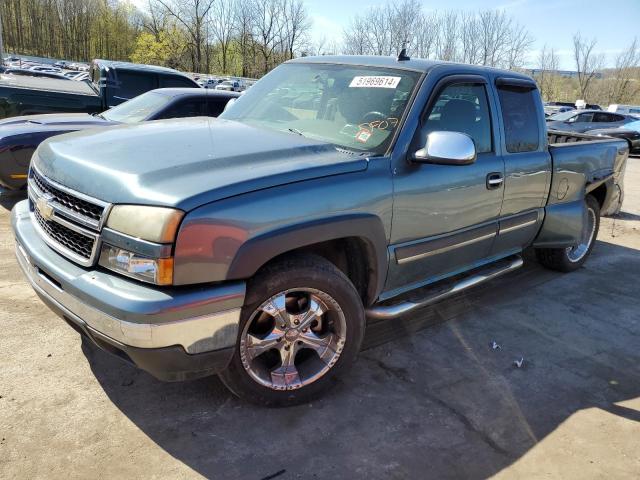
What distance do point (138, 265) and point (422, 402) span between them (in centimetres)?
177

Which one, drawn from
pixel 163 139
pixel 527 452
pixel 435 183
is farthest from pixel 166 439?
pixel 435 183

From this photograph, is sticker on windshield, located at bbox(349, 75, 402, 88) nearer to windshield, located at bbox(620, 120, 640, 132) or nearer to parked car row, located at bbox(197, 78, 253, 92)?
windshield, located at bbox(620, 120, 640, 132)

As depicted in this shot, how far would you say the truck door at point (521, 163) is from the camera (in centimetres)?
392

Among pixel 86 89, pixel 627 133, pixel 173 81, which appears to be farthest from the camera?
pixel 627 133

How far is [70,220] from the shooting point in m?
2.56

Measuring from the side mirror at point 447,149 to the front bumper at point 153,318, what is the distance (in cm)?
134

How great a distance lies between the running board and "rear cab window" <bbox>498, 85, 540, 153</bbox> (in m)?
0.92

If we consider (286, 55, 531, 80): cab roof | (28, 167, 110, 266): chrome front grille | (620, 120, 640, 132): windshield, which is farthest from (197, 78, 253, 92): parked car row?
(28, 167, 110, 266): chrome front grille

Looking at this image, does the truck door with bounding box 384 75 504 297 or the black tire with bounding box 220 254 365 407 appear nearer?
the black tire with bounding box 220 254 365 407

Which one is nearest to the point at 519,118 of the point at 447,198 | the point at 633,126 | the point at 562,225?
the point at 562,225

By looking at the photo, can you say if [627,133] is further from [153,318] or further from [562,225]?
[153,318]

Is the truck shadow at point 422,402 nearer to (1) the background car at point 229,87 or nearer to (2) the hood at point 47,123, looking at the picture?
(2) the hood at point 47,123

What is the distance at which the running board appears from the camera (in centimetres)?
320

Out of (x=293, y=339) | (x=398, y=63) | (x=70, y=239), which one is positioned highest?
(x=398, y=63)
